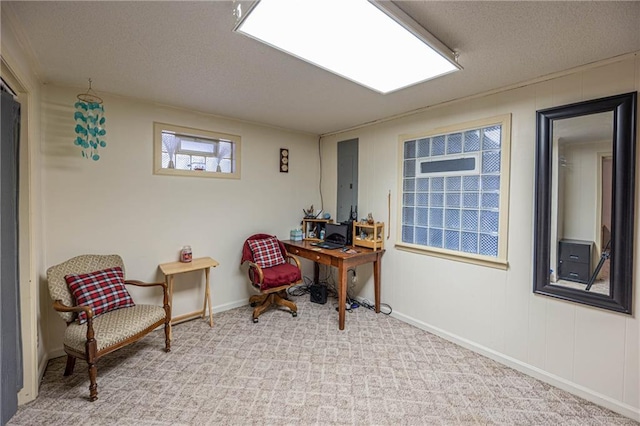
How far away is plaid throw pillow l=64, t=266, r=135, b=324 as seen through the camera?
218 centimetres

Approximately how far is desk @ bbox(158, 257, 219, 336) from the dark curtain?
1.09 meters

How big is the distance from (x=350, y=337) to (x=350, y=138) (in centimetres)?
254

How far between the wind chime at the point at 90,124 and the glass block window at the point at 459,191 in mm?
3036

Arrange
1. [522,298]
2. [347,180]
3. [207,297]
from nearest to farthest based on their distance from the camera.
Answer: [522,298] < [207,297] < [347,180]

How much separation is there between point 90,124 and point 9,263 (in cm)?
137

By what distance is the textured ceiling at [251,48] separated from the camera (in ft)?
4.78

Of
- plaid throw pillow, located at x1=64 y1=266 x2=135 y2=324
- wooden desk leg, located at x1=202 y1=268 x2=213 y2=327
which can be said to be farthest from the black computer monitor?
plaid throw pillow, located at x1=64 y1=266 x2=135 y2=324

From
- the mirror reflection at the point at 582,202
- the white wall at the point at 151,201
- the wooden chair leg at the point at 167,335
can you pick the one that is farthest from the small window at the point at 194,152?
the mirror reflection at the point at 582,202

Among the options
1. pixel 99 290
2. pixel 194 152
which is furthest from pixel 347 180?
pixel 99 290

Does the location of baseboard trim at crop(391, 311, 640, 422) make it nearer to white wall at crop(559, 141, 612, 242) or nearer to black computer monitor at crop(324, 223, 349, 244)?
white wall at crop(559, 141, 612, 242)

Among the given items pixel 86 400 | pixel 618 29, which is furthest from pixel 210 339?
pixel 618 29

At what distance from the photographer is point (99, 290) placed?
2.27m

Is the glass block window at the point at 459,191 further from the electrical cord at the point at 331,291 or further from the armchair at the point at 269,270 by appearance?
the armchair at the point at 269,270

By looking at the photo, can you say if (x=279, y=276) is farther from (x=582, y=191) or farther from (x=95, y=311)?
(x=582, y=191)
